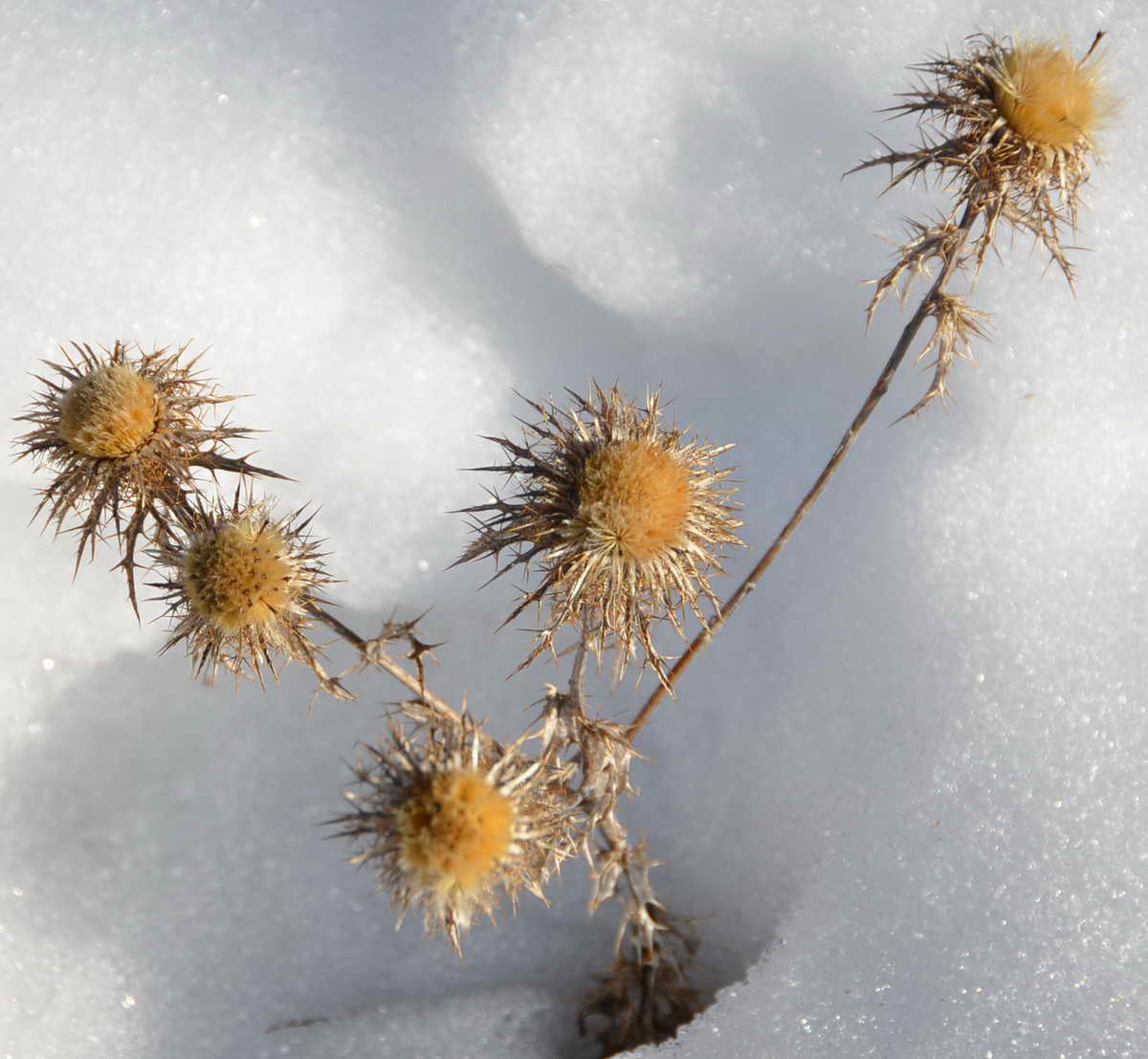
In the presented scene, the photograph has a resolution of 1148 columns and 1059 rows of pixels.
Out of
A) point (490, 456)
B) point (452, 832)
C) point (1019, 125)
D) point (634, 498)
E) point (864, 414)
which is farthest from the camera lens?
point (490, 456)

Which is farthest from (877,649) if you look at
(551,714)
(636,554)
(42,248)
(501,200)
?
(42,248)

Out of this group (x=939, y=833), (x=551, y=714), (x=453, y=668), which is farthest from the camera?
(x=453, y=668)

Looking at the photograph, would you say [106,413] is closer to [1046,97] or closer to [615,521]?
[615,521]

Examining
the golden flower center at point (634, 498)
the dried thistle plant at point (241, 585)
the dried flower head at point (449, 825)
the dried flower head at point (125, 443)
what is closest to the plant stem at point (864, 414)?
the golden flower center at point (634, 498)

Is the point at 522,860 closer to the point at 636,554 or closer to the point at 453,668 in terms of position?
the point at 636,554

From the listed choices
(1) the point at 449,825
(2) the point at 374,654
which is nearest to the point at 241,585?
(2) the point at 374,654

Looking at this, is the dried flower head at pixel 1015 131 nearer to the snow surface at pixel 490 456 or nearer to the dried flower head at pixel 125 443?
the snow surface at pixel 490 456
